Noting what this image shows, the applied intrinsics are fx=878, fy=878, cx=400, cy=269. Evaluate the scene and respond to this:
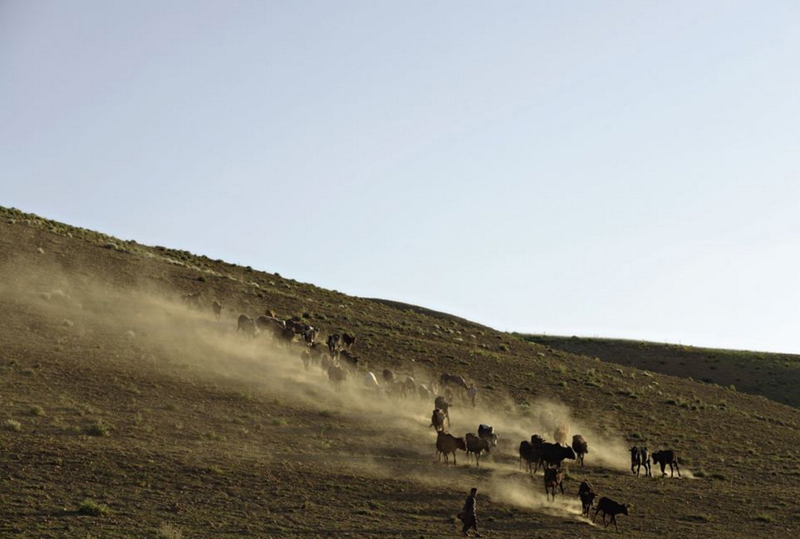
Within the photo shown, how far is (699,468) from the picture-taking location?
4253 centimetres

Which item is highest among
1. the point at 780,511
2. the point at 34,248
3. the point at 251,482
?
the point at 34,248

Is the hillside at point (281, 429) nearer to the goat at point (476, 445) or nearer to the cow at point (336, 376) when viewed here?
the goat at point (476, 445)

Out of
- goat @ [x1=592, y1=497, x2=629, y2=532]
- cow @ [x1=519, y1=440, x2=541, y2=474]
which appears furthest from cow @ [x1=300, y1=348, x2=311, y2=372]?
goat @ [x1=592, y1=497, x2=629, y2=532]

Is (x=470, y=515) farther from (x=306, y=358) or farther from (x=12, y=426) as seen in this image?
(x=306, y=358)

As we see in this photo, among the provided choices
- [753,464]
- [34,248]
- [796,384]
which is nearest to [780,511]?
[753,464]

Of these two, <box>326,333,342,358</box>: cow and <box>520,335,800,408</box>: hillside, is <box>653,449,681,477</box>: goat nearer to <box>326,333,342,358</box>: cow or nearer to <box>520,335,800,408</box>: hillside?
<box>326,333,342,358</box>: cow

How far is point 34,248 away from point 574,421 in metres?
44.1

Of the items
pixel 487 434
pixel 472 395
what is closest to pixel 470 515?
pixel 487 434

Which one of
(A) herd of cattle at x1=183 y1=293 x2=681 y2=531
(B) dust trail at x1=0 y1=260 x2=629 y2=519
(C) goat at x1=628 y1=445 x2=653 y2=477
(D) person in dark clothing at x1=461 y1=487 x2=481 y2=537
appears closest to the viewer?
(D) person in dark clothing at x1=461 y1=487 x2=481 y2=537

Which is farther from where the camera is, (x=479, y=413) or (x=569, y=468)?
(x=479, y=413)

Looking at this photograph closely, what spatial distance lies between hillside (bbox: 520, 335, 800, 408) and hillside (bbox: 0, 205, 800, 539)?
77.1 ft

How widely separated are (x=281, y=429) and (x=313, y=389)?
8.05m

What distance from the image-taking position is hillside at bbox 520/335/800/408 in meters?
95.8

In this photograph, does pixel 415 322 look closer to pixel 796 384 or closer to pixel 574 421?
pixel 574 421
